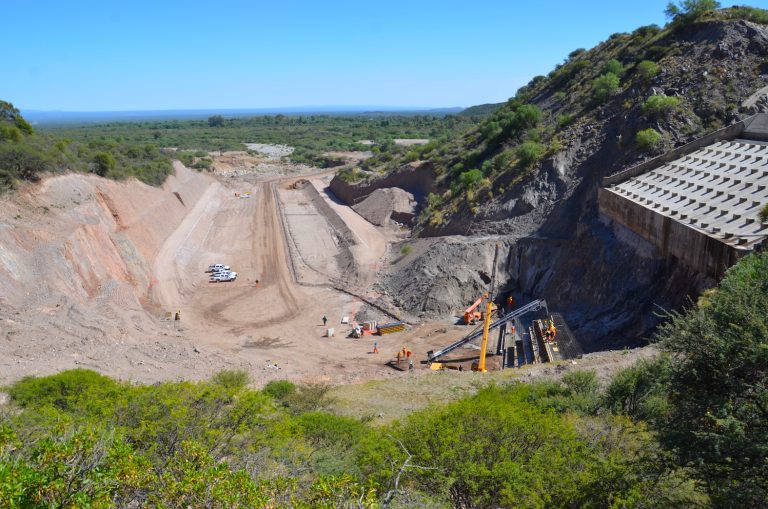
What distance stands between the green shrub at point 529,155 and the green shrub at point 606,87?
272 inches

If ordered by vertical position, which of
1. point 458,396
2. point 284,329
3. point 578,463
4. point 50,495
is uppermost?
point 50,495

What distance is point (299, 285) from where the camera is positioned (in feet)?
138

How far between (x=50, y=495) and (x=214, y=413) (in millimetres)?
6386

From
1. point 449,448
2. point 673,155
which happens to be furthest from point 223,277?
point 449,448

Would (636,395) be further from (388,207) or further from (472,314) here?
(388,207)

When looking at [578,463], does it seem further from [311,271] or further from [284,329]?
[311,271]

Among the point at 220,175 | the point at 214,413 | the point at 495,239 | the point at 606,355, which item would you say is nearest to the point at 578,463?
the point at 214,413

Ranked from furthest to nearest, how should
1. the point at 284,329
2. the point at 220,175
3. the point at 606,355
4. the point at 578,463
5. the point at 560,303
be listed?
the point at 220,175 → the point at 284,329 → the point at 560,303 → the point at 606,355 → the point at 578,463

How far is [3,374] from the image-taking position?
71.3 feet

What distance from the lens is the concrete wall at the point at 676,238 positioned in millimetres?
21328

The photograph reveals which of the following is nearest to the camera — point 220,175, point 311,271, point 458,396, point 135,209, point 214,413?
point 214,413

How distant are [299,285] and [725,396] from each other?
34.1 m

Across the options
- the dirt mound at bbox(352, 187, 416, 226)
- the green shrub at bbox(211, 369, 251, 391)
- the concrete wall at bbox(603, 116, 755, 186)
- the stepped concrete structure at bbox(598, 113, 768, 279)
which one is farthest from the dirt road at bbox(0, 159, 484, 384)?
the concrete wall at bbox(603, 116, 755, 186)

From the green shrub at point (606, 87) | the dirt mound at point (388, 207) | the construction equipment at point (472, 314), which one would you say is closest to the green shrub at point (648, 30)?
the green shrub at point (606, 87)
